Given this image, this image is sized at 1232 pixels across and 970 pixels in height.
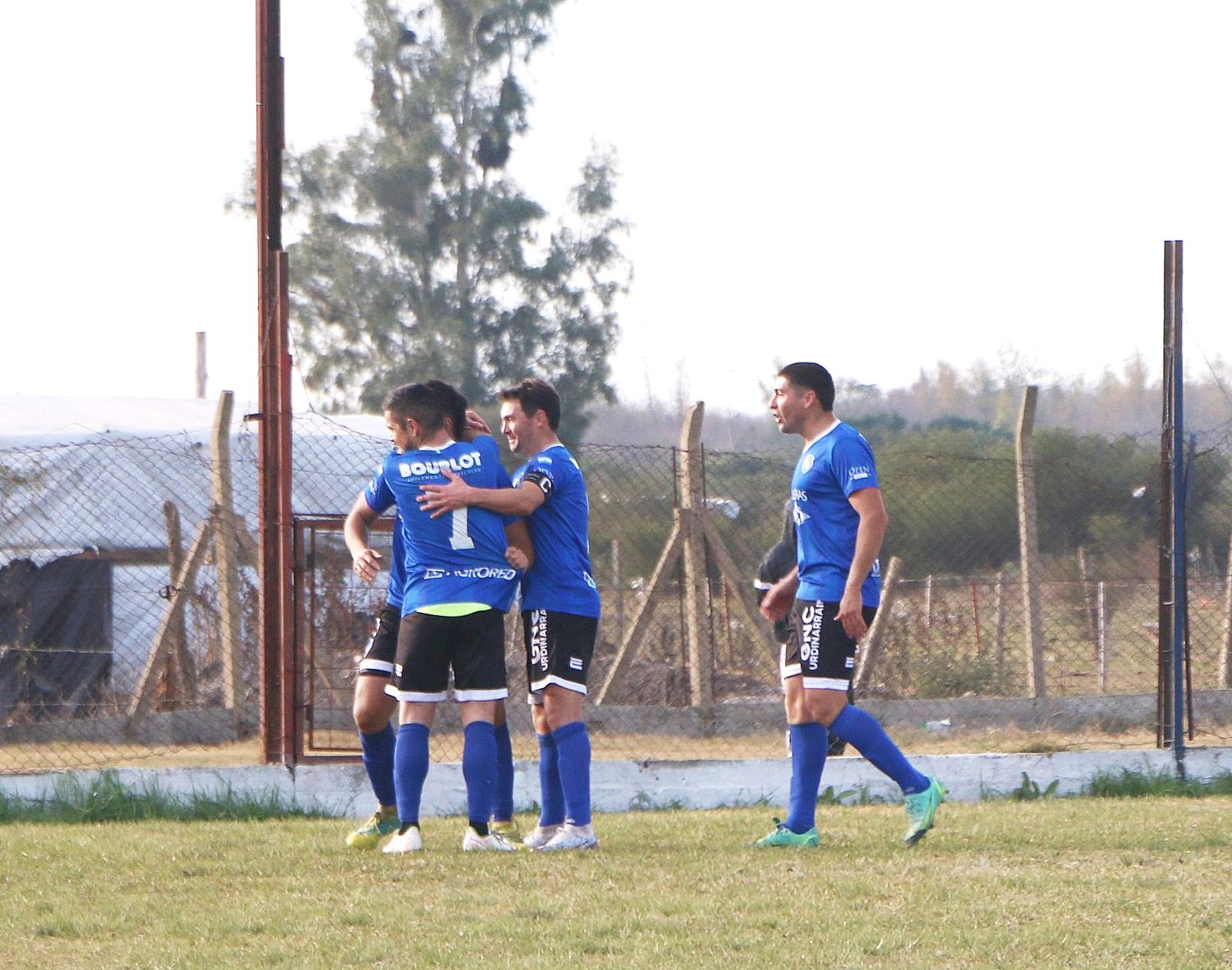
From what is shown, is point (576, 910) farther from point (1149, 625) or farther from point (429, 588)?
point (1149, 625)

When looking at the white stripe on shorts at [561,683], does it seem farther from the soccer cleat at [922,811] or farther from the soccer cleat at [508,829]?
the soccer cleat at [922,811]

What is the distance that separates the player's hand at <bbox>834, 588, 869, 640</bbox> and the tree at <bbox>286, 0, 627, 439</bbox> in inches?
1088

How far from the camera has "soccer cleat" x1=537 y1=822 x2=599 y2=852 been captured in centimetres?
557

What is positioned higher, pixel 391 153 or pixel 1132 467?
pixel 391 153

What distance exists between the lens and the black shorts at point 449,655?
5.49m

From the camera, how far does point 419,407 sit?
5641mm

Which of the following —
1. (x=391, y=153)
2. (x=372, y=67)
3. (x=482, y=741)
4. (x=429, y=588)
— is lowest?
(x=482, y=741)

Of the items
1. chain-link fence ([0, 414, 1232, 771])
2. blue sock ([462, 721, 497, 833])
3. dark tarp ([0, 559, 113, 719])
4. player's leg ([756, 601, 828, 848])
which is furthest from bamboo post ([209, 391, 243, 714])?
player's leg ([756, 601, 828, 848])

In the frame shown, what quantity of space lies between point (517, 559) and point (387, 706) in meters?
0.86

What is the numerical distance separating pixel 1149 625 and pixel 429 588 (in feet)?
28.7

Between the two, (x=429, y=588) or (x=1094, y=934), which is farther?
(x=429, y=588)

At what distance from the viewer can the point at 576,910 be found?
14.2 ft

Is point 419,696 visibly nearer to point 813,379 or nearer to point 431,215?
point 813,379

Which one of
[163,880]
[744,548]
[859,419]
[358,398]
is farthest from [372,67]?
[163,880]
